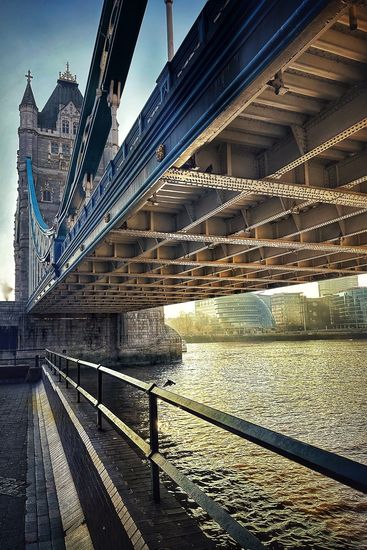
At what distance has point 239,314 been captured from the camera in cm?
13250

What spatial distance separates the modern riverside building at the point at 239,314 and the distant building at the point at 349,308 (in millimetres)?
20849

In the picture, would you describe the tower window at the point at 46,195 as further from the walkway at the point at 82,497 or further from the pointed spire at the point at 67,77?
the walkway at the point at 82,497

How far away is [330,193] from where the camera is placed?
624 cm

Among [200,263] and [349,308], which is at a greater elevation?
[349,308]

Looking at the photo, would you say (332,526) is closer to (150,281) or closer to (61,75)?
(150,281)

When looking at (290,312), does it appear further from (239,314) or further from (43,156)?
(43,156)

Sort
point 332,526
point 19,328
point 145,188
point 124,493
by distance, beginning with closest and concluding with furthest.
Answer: point 124,493 → point 332,526 → point 145,188 → point 19,328

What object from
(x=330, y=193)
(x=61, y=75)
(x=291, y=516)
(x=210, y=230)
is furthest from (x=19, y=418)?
(x=61, y=75)

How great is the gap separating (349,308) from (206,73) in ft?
421

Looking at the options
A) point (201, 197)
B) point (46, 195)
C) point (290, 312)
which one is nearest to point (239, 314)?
point (290, 312)

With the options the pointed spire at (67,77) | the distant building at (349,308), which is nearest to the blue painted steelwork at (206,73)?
the pointed spire at (67,77)

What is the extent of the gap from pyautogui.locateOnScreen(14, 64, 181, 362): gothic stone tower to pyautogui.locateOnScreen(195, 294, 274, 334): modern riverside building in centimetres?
7810

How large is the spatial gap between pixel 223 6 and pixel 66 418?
5.99 metres

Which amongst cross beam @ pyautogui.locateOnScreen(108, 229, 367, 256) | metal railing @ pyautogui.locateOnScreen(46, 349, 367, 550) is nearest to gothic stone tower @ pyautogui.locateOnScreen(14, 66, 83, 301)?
cross beam @ pyautogui.locateOnScreen(108, 229, 367, 256)
